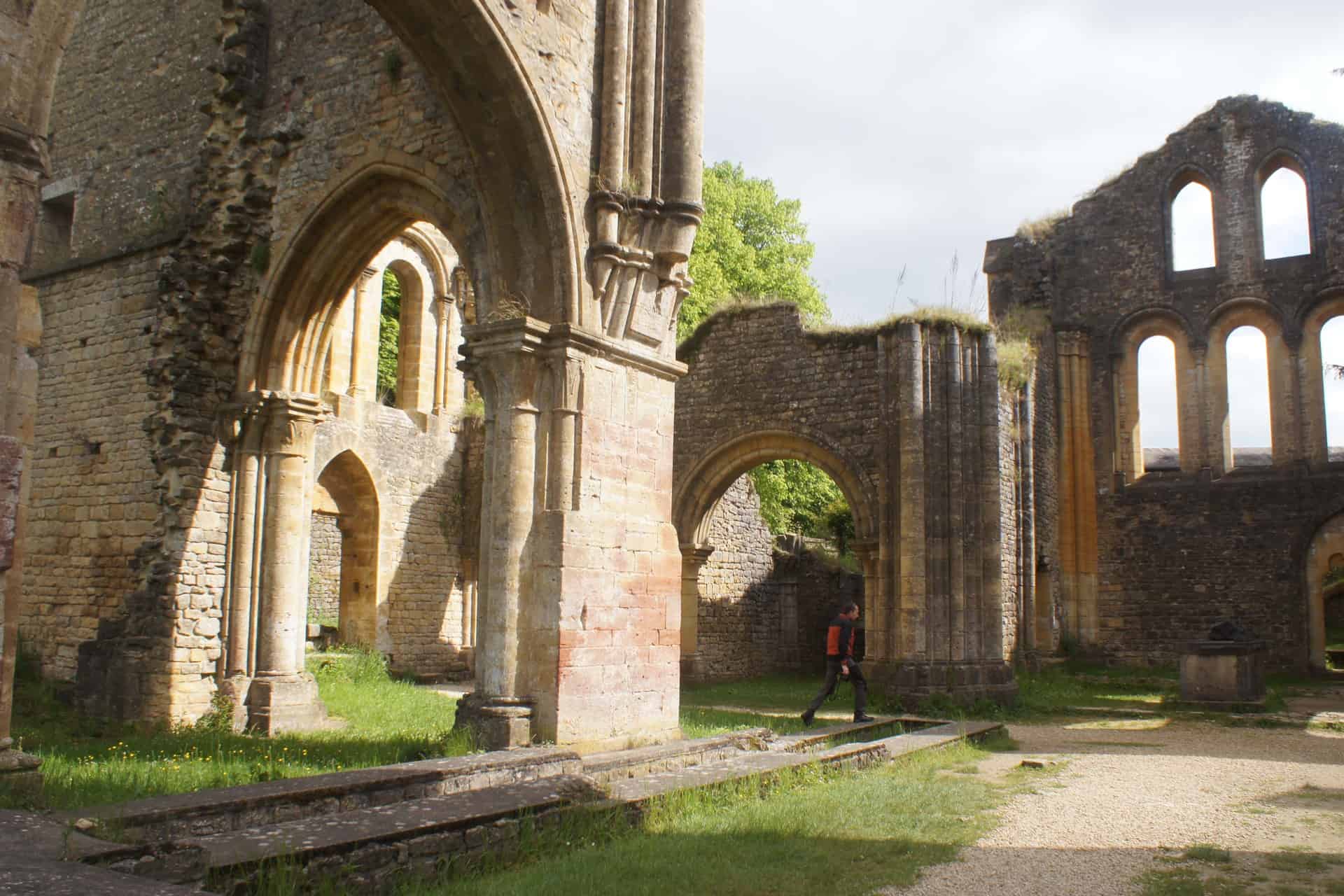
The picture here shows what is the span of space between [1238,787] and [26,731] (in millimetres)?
9472

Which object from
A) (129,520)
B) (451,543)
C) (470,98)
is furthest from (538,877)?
(451,543)

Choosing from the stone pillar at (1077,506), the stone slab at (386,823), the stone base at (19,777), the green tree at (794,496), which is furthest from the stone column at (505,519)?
the green tree at (794,496)

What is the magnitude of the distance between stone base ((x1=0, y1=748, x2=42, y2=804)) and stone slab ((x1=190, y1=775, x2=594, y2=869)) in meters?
1.18

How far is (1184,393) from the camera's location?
20688mm

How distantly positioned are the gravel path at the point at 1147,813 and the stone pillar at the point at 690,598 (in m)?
7.41

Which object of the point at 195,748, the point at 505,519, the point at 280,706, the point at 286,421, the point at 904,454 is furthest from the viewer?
the point at 904,454

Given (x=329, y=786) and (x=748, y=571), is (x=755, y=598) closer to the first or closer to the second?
(x=748, y=571)

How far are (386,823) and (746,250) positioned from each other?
2293 cm

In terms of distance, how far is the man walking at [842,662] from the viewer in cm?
1124

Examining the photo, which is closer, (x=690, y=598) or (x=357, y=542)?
(x=357, y=542)

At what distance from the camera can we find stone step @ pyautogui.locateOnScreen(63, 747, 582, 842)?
494 cm

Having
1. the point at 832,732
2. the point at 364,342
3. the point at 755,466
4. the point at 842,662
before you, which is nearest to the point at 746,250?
the point at 755,466

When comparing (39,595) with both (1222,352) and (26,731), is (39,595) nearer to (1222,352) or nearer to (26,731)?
(26,731)

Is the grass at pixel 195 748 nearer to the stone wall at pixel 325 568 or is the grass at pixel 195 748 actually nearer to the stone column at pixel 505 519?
the stone column at pixel 505 519
